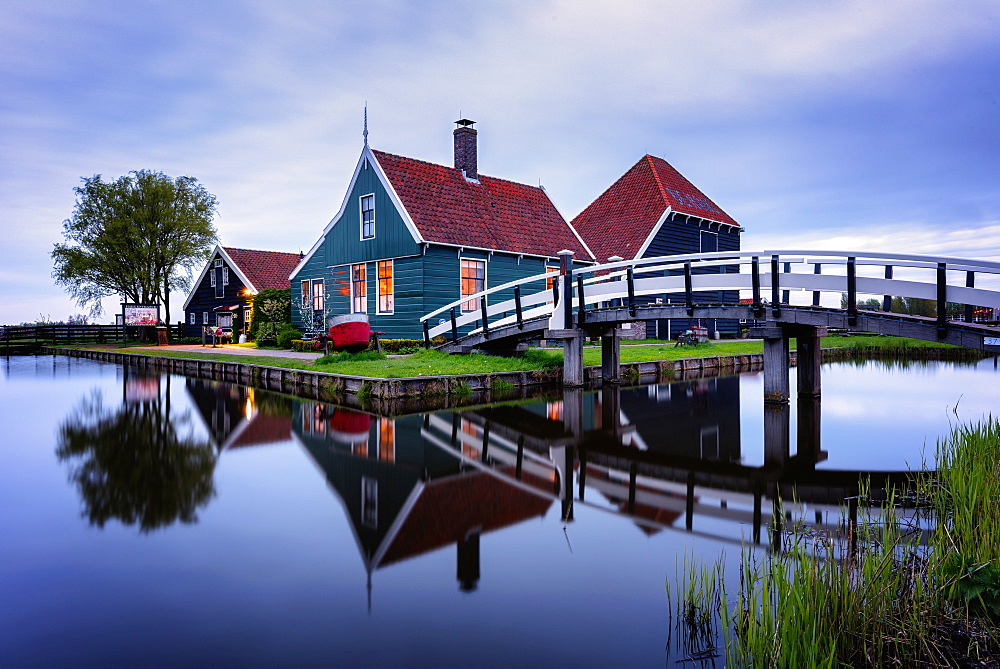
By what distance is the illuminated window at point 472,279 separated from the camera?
22.6 meters

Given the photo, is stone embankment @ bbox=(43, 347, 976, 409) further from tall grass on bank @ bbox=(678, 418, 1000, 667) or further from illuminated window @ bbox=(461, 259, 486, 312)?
tall grass on bank @ bbox=(678, 418, 1000, 667)

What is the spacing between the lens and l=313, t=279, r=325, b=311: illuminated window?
25.9 metres

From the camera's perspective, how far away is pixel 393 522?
6.02 meters

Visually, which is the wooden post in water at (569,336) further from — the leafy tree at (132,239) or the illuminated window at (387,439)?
the leafy tree at (132,239)

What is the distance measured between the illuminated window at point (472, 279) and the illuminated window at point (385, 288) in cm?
248

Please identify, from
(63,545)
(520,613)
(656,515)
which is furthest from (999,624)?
(63,545)

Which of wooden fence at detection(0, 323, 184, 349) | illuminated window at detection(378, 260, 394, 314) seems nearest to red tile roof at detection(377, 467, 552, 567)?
illuminated window at detection(378, 260, 394, 314)

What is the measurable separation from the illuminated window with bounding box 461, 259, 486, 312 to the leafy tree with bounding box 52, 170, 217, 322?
2607 cm

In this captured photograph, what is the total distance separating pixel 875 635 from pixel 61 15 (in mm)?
20284

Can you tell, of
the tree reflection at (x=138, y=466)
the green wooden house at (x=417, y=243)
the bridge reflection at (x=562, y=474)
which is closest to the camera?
the bridge reflection at (x=562, y=474)

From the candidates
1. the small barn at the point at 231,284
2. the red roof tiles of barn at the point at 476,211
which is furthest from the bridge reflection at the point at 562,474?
the small barn at the point at 231,284

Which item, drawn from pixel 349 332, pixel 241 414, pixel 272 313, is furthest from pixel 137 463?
pixel 272 313

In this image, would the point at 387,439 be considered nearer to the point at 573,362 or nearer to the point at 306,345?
the point at 573,362

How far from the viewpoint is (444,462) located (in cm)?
845
